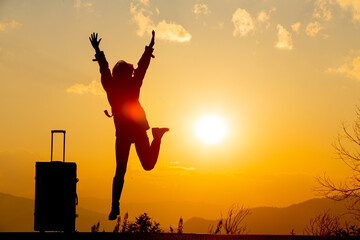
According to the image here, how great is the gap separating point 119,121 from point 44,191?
186 centimetres

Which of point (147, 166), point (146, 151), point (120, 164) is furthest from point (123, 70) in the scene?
point (147, 166)

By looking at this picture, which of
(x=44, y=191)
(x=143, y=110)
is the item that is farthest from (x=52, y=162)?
(x=143, y=110)

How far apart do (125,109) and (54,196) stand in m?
2.04

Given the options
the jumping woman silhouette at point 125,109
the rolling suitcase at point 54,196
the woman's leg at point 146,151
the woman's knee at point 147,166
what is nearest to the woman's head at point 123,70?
the jumping woman silhouette at point 125,109

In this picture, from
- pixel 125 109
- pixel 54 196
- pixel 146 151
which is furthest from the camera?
pixel 146 151

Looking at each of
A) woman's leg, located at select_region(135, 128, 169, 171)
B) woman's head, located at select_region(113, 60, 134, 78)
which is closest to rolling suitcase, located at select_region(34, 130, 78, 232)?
woman's leg, located at select_region(135, 128, 169, 171)

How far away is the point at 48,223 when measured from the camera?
9297 millimetres

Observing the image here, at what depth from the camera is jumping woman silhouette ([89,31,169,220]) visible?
974cm

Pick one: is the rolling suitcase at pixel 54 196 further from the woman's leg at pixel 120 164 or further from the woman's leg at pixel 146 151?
the woman's leg at pixel 146 151

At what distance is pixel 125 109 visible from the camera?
977 centimetres

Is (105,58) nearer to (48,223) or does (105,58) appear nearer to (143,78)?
(143,78)

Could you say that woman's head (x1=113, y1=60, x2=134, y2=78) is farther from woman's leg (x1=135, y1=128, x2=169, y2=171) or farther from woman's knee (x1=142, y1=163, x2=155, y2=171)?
woman's knee (x1=142, y1=163, x2=155, y2=171)

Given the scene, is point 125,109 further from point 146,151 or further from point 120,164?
point 120,164

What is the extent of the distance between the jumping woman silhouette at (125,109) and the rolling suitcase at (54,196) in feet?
2.87
